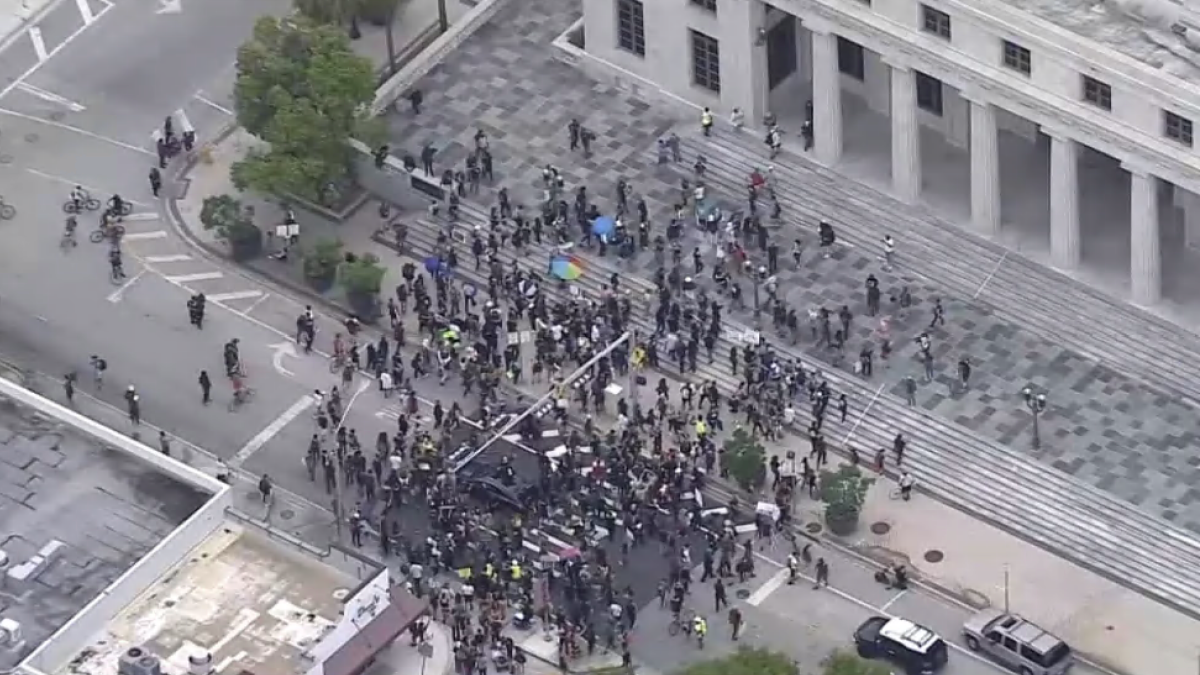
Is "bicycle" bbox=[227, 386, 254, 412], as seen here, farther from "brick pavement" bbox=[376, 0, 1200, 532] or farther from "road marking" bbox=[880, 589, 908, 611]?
"road marking" bbox=[880, 589, 908, 611]

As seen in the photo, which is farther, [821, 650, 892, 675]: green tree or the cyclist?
the cyclist

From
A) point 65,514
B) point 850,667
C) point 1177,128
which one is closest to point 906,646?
point 850,667

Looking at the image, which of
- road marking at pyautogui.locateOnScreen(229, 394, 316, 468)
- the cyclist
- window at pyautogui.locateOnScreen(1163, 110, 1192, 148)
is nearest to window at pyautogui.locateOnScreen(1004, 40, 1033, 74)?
window at pyautogui.locateOnScreen(1163, 110, 1192, 148)

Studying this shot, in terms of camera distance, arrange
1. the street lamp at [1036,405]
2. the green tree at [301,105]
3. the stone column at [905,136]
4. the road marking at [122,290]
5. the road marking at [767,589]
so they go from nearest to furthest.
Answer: the road marking at [767,589] < the street lamp at [1036,405] < the stone column at [905,136] < the green tree at [301,105] < the road marking at [122,290]

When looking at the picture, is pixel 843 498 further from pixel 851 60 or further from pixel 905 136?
pixel 851 60

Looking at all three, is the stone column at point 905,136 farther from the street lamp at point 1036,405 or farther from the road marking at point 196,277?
the road marking at point 196,277

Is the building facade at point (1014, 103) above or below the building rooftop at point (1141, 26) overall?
below

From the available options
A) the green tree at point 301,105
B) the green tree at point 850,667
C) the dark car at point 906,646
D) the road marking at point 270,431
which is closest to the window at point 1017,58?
the dark car at point 906,646
